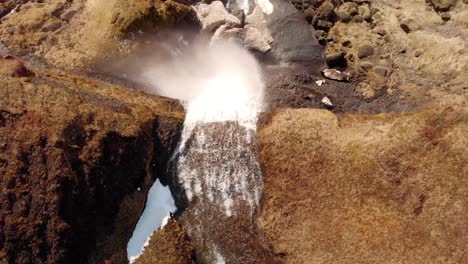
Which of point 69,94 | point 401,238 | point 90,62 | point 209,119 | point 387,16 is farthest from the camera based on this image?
point 387,16

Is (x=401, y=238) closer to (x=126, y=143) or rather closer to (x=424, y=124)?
(x=424, y=124)

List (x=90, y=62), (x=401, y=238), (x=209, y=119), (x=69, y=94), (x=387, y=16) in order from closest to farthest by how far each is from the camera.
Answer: (x=401, y=238), (x=69, y=94), (x=209, y=119), (x=90, y=62), (x=387, y=16)

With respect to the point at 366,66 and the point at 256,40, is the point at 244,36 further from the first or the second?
the point at 366,66

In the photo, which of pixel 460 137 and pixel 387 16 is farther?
pixel 387 16

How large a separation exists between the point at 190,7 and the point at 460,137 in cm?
1920

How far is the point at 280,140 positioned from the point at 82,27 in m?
15.3

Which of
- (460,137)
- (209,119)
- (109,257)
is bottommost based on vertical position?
(109,257)

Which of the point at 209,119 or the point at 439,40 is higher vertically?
the point at 439,40

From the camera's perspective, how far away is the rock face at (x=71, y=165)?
20797 mm

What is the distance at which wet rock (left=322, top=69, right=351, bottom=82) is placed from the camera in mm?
28866


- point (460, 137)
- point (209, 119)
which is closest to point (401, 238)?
point (460, 137)

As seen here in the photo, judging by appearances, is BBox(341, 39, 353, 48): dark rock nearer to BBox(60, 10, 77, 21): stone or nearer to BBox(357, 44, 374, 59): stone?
BBox(357, 44, 374, 59): stone

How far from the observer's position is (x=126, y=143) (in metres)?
23.5

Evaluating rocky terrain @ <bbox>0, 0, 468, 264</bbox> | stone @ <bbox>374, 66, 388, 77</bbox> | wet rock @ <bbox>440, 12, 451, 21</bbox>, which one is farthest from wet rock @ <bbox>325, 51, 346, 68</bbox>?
wet rock @ <bbox>440, 12, 451, 21</bbox>
